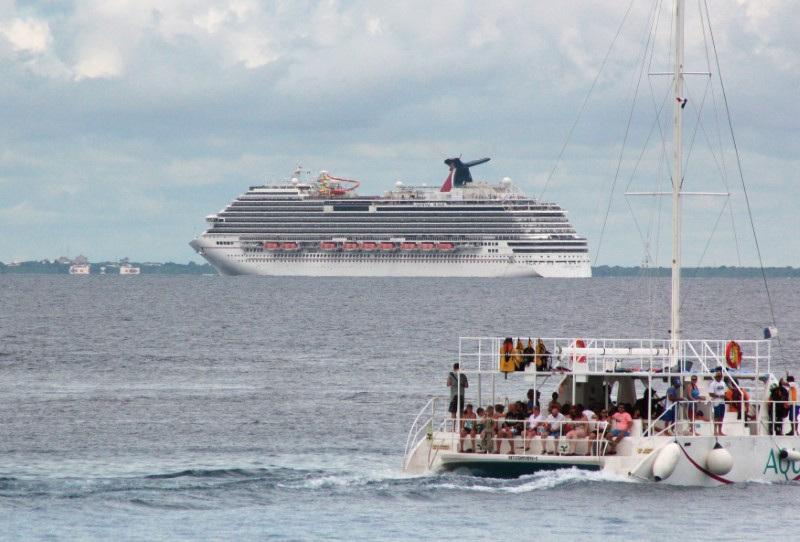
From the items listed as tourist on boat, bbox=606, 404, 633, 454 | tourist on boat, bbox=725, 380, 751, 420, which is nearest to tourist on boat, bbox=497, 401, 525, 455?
tourist on boat, bbox=606, 404, 633, 454

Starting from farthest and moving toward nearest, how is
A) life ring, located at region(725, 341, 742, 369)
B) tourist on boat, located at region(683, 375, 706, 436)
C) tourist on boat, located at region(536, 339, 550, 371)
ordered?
life ring, located at region(725, 341, 742, 369) < tourist on boat, located at region(536, 339, 550, 371) < tourist on boat, located at region(683, 375, 706, 436)

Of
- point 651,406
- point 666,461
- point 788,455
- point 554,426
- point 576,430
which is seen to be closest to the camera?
point 666,461

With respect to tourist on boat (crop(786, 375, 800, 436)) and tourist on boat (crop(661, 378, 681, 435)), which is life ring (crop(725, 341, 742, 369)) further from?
tourist on boat (crop(661, 378, 681, 435))

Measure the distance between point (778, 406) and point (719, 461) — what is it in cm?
210

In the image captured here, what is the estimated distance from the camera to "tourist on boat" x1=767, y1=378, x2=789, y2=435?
27.9 meters

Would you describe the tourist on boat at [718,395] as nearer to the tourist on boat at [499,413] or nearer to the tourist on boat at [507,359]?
the tourist on boat at [507,359]

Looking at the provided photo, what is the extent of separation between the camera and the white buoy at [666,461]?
26500mm

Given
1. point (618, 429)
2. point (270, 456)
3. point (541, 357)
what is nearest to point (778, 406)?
point (618, 429)

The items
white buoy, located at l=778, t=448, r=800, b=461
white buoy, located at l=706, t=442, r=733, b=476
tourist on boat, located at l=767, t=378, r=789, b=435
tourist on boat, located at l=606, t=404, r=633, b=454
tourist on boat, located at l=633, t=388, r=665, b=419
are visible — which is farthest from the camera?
tourist on boat, located at l=633, t=388, r=665, b=419

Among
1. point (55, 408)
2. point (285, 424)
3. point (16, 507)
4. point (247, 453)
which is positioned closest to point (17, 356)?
point (55, 408)

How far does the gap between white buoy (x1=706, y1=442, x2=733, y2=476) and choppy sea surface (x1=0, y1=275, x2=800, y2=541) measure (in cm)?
48

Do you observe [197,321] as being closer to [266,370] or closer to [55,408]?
[266,370]

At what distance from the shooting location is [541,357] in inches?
1123

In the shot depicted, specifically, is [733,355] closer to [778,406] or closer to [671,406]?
[778,406]
